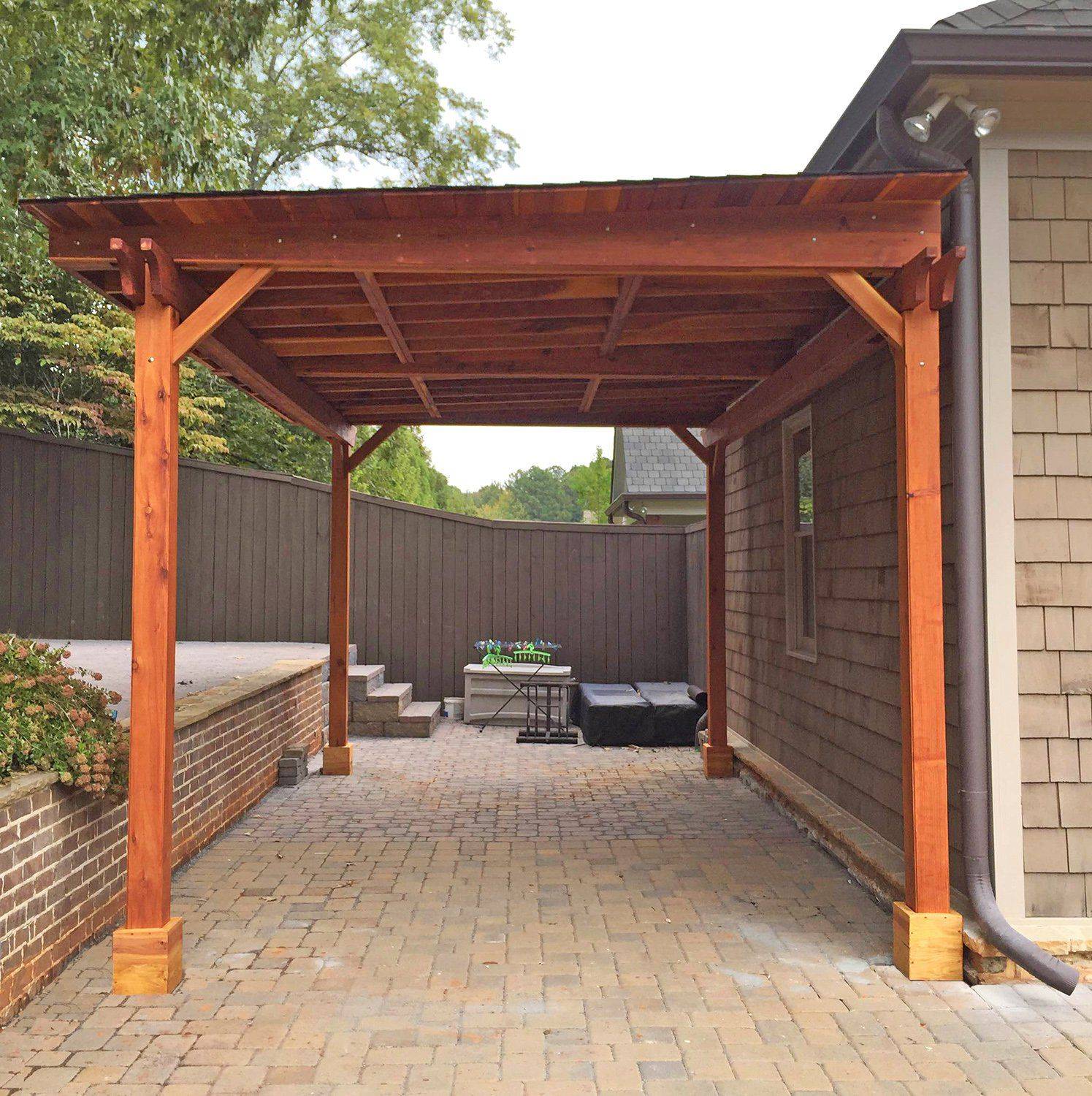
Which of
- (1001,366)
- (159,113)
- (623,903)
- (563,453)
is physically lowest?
(623,903)

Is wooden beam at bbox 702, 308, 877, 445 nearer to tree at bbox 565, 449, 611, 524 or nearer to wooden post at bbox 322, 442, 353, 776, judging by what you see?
wooden post at bbox 322, 442, 353, 776

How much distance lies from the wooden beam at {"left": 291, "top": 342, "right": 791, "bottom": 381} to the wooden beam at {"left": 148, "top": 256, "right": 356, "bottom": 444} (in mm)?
222

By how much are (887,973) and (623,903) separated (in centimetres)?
121

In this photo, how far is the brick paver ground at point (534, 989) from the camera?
9.14 ft

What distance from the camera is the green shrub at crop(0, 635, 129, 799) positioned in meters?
3.40

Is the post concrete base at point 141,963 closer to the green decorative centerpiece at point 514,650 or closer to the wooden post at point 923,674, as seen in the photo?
the wooden post at point 923,674

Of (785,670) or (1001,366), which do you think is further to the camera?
(785,670)

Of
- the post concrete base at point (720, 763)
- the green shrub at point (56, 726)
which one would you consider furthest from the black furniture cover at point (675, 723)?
the green shrub at point (56, 726)

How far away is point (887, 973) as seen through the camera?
351 cm

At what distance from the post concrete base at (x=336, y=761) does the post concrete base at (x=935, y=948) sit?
15.3ft

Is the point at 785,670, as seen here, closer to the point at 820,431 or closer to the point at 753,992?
the point at 820,431

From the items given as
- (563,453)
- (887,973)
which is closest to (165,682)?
(887,973)

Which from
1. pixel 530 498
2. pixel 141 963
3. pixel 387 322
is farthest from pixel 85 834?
pixel 530 498

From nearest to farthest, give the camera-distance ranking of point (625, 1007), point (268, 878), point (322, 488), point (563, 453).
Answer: point (625, 1007) < point (268, 878) < point (322, 488) < point (563, 453)
